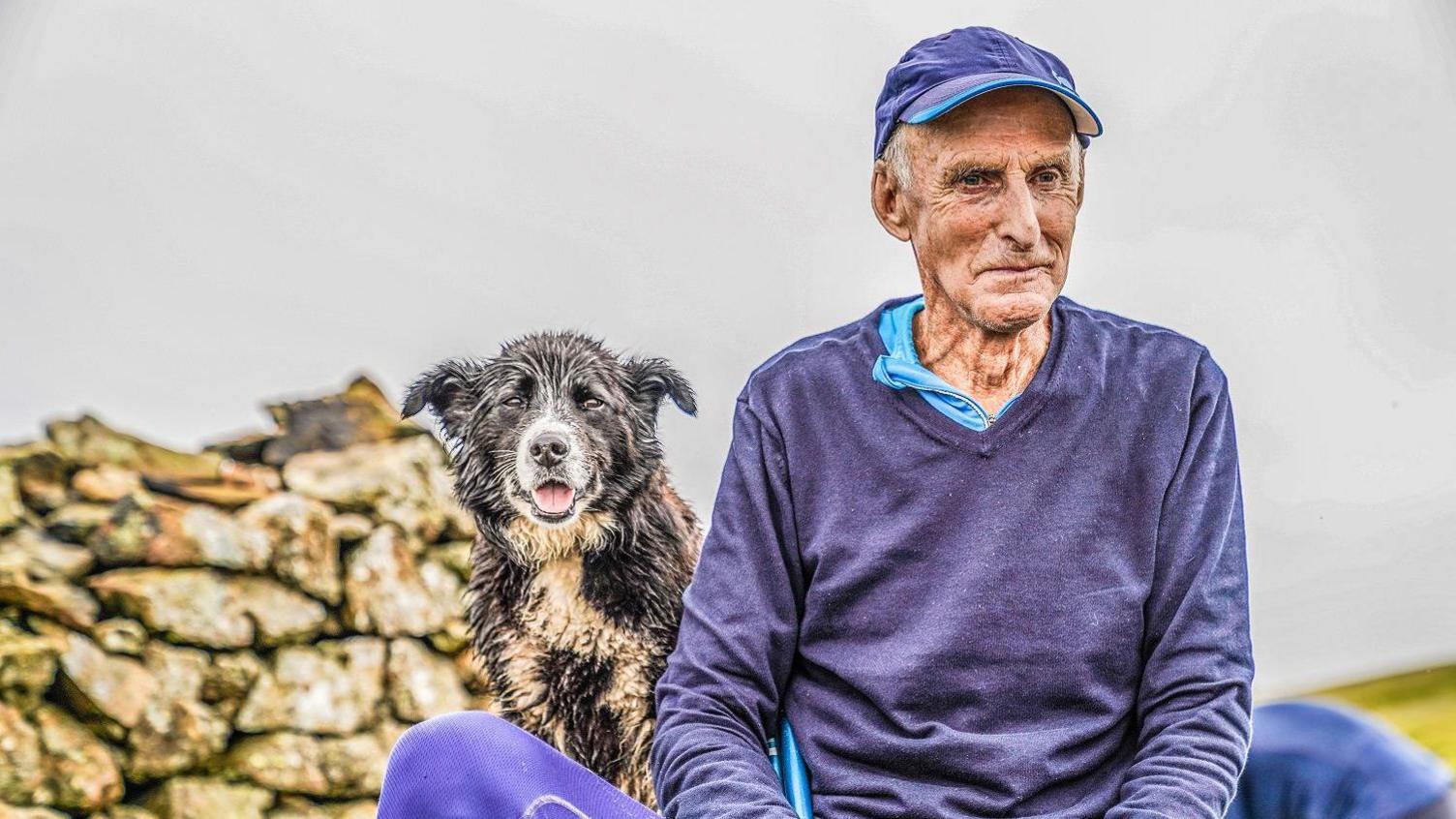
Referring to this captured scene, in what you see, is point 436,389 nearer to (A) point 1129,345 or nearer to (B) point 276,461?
(B) point 276,461

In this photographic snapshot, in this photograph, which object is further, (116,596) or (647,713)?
(116,596)

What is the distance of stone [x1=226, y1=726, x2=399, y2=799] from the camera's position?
2719mm

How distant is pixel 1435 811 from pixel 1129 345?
845mm

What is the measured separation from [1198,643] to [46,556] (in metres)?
2.18

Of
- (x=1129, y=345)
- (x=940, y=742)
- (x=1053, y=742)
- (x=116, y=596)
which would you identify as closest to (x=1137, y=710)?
(x=1053, y=742)

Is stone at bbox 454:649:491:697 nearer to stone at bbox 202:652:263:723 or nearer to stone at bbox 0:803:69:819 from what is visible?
stone at bbox 202:652:263:723

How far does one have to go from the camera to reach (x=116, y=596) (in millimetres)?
2709

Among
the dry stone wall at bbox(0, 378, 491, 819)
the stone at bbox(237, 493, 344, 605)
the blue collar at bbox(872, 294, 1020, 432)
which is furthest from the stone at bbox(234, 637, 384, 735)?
the blue collar at bbox(872, 294, 1020, 432)

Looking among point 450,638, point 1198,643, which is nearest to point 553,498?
point 450,638

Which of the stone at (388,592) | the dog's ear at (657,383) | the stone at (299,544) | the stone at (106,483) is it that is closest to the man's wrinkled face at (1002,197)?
the dog's ear at (657,383)

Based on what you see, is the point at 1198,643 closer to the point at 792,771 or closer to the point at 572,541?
the point at 792,771

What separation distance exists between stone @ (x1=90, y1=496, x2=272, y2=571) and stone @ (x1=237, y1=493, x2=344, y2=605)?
0.02 metres

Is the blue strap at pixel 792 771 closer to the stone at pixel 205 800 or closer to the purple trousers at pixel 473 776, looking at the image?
the purple trousers at pixel 473 776

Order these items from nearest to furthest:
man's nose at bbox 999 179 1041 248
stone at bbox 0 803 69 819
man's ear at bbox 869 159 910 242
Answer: man's nose at bbox 999 179 1041 248 → man's ear at bbox 869 159 910 242 → stone at bbox 0 803 69 819
